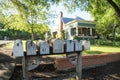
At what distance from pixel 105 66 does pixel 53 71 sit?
268cm

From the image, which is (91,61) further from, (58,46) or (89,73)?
(58,46)

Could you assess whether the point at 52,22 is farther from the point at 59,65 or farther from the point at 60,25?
the point at 59,65

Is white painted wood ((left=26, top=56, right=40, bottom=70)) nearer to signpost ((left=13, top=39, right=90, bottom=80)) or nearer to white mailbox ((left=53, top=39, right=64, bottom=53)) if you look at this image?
signpost ((left=13, top=39, right=90, bottom=80))

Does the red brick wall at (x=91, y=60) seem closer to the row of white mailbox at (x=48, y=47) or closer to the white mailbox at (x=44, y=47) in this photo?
the row of white mailbox at (x=48, y=47)

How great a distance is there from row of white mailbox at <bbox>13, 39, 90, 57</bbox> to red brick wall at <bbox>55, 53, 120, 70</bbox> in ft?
6.99

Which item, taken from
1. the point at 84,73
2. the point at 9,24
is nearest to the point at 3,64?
the point at 84,73

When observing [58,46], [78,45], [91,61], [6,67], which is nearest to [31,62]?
[58,46]

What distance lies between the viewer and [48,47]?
12.5ft

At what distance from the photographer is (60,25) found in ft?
110

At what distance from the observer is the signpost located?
3514 mm

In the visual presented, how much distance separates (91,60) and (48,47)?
4057 millimetres

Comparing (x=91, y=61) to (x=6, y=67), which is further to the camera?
(x=91, y=61)

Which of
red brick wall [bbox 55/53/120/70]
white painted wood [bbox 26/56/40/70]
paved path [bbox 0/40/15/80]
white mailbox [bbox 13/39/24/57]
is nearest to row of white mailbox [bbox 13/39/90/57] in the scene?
white mailbox [bbox 13/39/24/57]

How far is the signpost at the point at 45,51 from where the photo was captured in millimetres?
3514
